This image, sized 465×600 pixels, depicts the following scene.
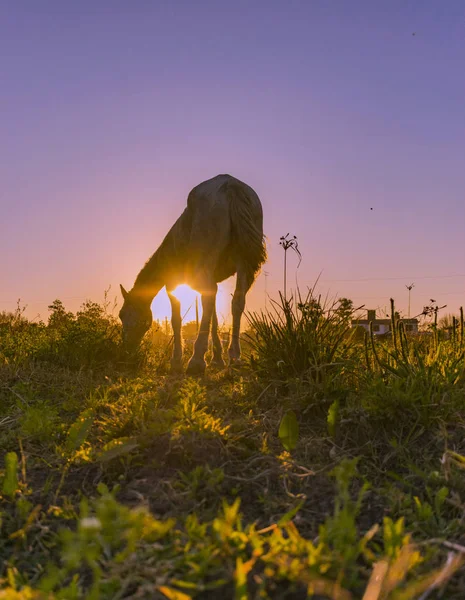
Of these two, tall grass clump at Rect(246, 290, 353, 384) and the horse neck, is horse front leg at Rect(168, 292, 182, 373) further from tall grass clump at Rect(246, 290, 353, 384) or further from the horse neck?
tall grass clump at Rect(246, 290, 353, 384)

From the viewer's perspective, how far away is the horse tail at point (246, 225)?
6281 millimetres

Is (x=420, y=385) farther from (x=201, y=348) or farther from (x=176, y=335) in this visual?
(x=176, y=335)

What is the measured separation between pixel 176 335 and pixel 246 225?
1.98 metres

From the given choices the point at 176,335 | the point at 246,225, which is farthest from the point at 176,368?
the point at 246,225

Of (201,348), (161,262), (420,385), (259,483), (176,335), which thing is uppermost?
(161,262)

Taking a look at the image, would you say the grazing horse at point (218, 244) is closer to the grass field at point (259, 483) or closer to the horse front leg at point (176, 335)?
the horse front leg at point (176, 335)

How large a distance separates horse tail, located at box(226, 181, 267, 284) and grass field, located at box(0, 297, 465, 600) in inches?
78.0

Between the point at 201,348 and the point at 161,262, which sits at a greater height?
the point at 161,262

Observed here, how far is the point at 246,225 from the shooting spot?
20.6 feet

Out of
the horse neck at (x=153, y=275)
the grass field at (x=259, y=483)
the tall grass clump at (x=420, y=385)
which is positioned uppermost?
the horse neck at (x=153, y=275)

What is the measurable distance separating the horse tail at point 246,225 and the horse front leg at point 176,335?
58.9 inches

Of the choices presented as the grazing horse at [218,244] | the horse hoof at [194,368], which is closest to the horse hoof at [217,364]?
the grazing horse at [218,244]

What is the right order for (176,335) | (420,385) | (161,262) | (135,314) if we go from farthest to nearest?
(135,314), (161,262), (176,335), (420,385)

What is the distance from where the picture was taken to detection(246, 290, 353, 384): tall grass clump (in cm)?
394
